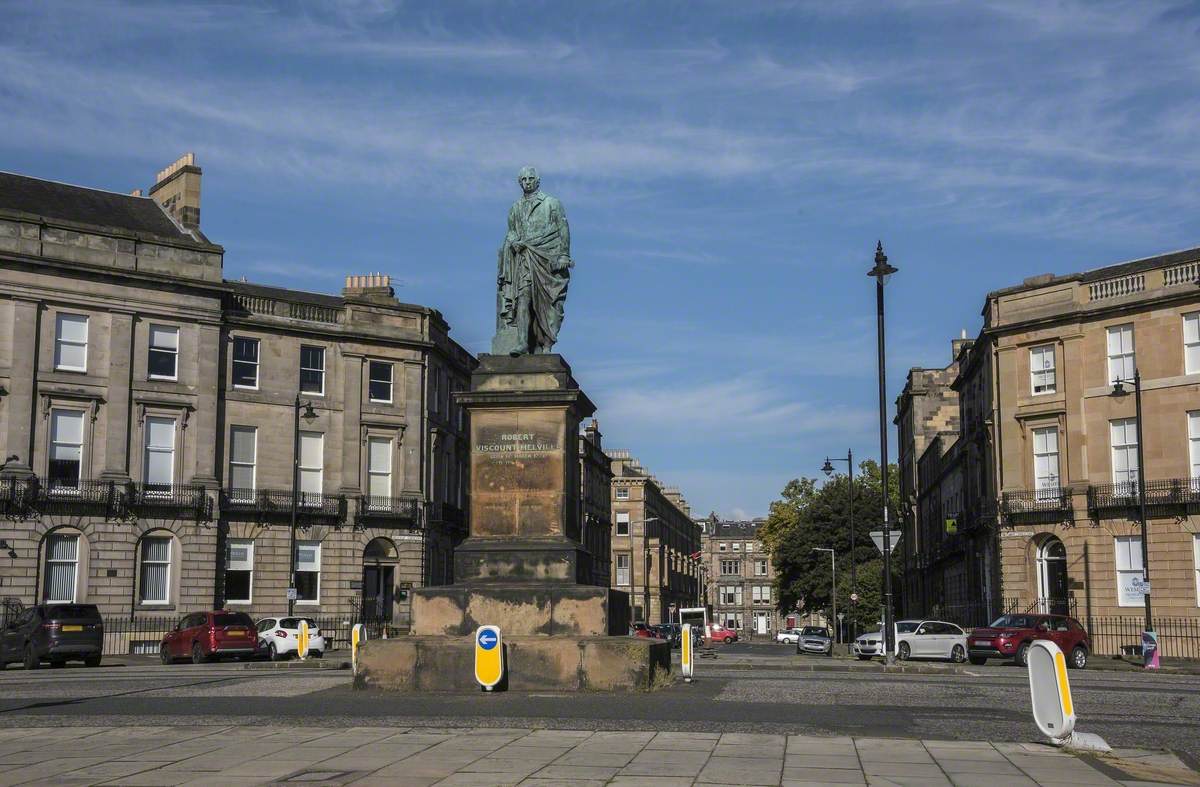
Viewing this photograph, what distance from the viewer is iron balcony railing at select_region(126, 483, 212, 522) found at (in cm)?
4531

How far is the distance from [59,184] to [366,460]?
1618 cm

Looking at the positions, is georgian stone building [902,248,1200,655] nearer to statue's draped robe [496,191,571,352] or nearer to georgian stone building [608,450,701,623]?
statue's draped robe [496,191,571,352]

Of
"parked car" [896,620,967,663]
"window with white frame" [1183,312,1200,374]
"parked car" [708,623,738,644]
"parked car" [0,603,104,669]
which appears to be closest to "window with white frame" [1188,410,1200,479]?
"window with white frame" [1183,312,1200,374]

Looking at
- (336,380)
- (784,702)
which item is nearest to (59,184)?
(336,380)

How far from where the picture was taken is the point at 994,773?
9.55 m

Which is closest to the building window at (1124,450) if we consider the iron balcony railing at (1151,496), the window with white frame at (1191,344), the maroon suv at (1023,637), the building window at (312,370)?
the iron balcony railing at (1151,496)

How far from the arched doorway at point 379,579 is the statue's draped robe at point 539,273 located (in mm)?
34348

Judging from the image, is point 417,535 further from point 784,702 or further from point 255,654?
point 784,702

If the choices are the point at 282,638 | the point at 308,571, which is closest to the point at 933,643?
the point at 282,638

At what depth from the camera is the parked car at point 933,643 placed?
38156 millimetres

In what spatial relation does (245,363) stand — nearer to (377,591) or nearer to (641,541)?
(377,591)

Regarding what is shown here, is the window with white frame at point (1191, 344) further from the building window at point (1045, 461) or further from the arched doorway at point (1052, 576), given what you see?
the arched doorway at point (1052, 576)

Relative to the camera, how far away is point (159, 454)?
46.7 meters

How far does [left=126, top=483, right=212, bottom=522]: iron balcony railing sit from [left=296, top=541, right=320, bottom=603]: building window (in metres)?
4.22
